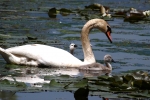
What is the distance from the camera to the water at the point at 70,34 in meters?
13.0

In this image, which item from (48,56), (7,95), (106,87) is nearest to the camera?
(7,95)

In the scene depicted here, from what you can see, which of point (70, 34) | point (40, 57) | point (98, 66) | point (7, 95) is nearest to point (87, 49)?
point (98, 66)

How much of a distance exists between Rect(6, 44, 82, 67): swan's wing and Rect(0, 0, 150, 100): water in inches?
13.3

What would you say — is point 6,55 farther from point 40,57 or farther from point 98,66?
point 98,66

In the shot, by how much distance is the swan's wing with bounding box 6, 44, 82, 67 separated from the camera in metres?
12.0

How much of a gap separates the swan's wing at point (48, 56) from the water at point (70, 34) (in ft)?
1.11

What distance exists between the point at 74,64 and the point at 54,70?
0.54 m

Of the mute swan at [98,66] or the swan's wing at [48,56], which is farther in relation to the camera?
the swan's wing at [48,56]

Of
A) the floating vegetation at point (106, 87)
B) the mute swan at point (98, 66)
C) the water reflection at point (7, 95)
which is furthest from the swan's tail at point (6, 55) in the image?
the water reflection at point (7, 95)

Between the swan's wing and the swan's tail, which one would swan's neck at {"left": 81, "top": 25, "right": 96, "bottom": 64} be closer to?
the swan's wing

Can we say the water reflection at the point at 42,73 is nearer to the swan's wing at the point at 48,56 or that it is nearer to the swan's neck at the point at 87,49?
the swan's wing at the point at 48,56

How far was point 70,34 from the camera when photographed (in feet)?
51.5

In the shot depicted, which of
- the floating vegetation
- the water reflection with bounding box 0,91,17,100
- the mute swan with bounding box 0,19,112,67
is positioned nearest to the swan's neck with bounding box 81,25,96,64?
the mute swan with bounding box 0,19,112,67

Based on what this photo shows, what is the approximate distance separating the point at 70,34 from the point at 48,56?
3.65 metres
